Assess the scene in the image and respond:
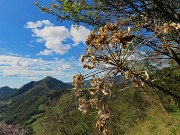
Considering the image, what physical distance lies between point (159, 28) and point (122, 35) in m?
0.45

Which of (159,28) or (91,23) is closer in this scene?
(159,28)

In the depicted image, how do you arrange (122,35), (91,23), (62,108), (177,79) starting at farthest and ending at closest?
(62,108)
(91,23)
(177,79)
(122,35)

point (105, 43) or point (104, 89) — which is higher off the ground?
point (105, 43)

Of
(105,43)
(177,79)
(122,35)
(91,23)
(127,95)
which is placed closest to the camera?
(122,35)

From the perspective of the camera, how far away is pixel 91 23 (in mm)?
11406

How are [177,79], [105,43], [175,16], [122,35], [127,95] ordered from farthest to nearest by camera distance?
1. [127,95]
2. [177,79]
3. [175,16]
4. [105,43]
5. [122,35]

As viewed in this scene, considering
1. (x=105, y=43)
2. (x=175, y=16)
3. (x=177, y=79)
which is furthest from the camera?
(x=177, y=79)

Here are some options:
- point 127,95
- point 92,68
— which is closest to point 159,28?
point 92,68

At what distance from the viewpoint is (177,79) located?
412 inches

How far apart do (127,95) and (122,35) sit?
57151 millimetres

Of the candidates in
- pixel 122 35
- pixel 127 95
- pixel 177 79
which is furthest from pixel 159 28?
pixel 127 95

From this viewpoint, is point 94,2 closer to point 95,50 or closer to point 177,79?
point 177,79

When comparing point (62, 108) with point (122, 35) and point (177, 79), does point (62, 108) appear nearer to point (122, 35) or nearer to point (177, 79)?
point (177, 79)

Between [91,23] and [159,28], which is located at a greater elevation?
[91,23]
